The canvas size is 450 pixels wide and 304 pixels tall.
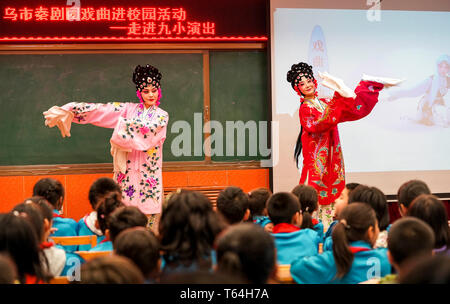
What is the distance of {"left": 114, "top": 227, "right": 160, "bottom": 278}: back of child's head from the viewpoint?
1.70 m

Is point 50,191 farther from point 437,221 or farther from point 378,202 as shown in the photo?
point 437,221

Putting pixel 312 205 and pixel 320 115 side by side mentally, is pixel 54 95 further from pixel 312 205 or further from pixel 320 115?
pixel 312 205

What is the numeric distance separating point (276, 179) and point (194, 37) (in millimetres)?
1686

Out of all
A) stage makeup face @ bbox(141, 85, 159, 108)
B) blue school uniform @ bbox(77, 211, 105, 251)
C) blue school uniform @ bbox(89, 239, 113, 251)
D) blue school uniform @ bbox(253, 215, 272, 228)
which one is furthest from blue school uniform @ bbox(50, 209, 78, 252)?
stage makeup face @ bbox(141, 85, 159, 108)

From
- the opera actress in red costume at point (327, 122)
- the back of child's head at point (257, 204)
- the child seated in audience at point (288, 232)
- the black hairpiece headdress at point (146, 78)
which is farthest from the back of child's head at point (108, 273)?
the black hairpiece headdress at point (146, 78)

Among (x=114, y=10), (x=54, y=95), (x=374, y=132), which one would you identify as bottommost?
(x=374, y=132)

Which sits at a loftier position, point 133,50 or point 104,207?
point 133,50

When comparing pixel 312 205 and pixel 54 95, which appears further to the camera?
pixel 54 95

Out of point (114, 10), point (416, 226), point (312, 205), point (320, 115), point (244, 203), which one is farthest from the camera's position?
point (114, 10)

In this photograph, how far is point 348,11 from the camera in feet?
17.9

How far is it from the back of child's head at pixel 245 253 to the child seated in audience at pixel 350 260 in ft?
2.12

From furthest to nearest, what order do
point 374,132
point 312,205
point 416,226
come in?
point 374,132, point 312,205, point 416,226

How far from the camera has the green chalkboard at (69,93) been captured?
5176 millimetres

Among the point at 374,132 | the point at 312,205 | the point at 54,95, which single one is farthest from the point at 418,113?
the point at 54,95
